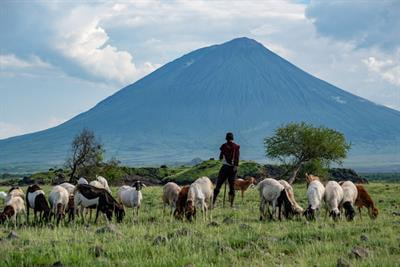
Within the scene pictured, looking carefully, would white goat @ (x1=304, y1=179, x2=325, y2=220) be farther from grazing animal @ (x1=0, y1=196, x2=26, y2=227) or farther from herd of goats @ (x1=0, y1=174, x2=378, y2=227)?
grazing animal @ (x1=0, y1=196, x2=26, y2=227)

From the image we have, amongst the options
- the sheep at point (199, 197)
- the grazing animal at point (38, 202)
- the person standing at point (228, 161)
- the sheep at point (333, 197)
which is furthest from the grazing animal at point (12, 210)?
the sheep at point (333, 197)

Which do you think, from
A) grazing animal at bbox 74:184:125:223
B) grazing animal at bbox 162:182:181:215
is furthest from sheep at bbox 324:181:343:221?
grazing animal at bbox 74:184:125:223

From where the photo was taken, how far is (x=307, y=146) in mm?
62625

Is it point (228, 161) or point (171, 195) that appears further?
point (228, 161)

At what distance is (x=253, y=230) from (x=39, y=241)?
5.33 m

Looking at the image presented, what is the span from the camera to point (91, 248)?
11477mm

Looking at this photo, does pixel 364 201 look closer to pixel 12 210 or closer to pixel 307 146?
pixel 12 210

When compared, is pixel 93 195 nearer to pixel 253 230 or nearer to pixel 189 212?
pixel 189 212

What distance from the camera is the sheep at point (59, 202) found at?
63.6ft

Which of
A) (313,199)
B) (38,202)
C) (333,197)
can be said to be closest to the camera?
(313,199)

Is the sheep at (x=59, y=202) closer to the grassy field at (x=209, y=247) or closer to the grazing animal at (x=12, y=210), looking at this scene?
the grazing animal at (x=12, y=210)

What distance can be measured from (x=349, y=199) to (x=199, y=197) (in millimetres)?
5330

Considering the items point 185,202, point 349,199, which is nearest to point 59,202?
point 185,202

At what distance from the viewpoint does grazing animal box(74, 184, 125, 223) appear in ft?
62.7
